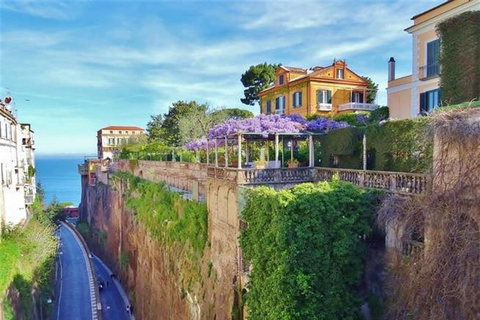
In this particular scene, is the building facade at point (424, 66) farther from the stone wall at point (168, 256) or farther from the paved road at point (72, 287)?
the paved road at point (72, 287)

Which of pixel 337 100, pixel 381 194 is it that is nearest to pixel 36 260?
pixel 381 194

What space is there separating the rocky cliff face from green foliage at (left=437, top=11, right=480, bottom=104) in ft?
43.8

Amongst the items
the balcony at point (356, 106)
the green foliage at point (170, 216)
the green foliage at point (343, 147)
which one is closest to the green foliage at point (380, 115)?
the balcony at point (356, 106)

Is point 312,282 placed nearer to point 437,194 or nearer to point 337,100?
point 437,194

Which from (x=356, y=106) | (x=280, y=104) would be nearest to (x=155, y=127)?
(x=280, y=104)

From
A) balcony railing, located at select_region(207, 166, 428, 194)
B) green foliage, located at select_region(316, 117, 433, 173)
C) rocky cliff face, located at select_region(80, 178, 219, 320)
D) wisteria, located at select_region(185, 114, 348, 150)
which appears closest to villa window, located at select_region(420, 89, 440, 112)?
wisteria, located at select_region(185, 114, 348, 150)

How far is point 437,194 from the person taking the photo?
7738mm

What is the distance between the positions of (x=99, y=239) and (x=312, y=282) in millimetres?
40838

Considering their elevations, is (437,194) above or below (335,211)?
above

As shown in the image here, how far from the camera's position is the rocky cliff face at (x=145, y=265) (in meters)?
16.3

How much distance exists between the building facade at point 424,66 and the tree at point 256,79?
2940 cm

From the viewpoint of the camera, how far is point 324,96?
1226 inches

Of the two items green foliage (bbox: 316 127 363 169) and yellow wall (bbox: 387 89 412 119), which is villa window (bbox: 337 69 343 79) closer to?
yellow wall (bbox: 387 89 412 119)

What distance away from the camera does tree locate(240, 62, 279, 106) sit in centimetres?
4928
